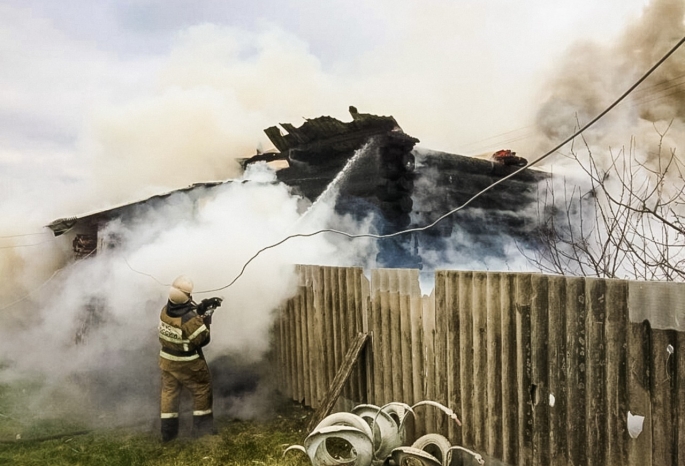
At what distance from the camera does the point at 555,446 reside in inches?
146

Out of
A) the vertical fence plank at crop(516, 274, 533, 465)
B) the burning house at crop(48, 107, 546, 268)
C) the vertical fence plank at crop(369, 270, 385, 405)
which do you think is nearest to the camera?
the vertical fence plank at crop(516, 274, 533, 465)

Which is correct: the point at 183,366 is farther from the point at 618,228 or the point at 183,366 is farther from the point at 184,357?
the point at 618,228

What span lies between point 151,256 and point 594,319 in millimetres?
6536

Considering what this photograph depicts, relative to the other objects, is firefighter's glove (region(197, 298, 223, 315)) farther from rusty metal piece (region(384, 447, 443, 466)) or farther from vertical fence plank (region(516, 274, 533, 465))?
vertical fence plank (region(516, 274, 533, 465))

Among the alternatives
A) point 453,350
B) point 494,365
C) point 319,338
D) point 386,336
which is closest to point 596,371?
point 494,365

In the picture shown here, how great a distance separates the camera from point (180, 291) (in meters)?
6.12

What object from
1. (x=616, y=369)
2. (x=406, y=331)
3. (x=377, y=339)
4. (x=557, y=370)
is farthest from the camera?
(x=377, y=339)

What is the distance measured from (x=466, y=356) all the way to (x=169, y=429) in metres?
3.98

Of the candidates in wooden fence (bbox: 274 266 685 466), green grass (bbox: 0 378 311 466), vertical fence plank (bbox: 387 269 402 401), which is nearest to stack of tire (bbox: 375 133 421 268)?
wooden fence (bbox: 274 266 685 466)

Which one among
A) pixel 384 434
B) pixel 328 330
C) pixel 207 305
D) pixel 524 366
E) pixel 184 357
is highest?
pixel 207 305

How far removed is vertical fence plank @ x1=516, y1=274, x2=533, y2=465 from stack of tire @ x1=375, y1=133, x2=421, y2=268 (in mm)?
6046

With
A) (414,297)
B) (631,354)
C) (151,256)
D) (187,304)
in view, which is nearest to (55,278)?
(151,256)

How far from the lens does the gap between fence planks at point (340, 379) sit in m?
5.59

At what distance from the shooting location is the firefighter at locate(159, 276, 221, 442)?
19.8ft
